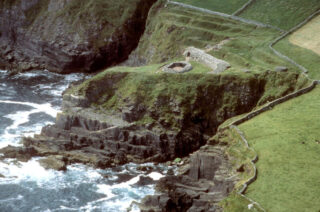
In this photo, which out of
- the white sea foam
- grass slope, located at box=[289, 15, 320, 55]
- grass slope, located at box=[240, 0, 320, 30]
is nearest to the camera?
the white sea foam

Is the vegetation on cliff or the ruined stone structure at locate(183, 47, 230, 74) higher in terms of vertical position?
the ruined stone structure at locate(183, 47, 230, 74)

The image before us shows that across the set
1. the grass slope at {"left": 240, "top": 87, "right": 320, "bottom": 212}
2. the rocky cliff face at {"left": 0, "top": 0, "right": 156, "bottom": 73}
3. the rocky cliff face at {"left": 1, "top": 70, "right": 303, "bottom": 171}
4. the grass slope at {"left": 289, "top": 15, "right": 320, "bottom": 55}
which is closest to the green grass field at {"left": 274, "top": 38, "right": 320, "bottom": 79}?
the grass slope at {"left": 289, "top": 15, "right": 320, "bottom": 55}

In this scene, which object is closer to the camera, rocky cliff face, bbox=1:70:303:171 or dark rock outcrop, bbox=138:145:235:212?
dark rock outcrop, bbox=138:145:235:212

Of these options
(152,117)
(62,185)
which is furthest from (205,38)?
(62,185)

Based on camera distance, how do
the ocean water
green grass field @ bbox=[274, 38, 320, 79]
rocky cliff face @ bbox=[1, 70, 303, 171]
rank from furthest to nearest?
green grass field @ bbox=[274, 38, 320, 79] < rocky cliff face @ bbox=[1, 70, 303, 171] < the ocean water

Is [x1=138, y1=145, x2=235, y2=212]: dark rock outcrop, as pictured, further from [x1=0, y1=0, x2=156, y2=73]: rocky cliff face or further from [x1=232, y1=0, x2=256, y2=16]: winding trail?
[x1=0, y1=0, x2=156, y2=73]: rocky cliff face

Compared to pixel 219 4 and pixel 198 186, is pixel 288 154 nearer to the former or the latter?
pixel 198 186
